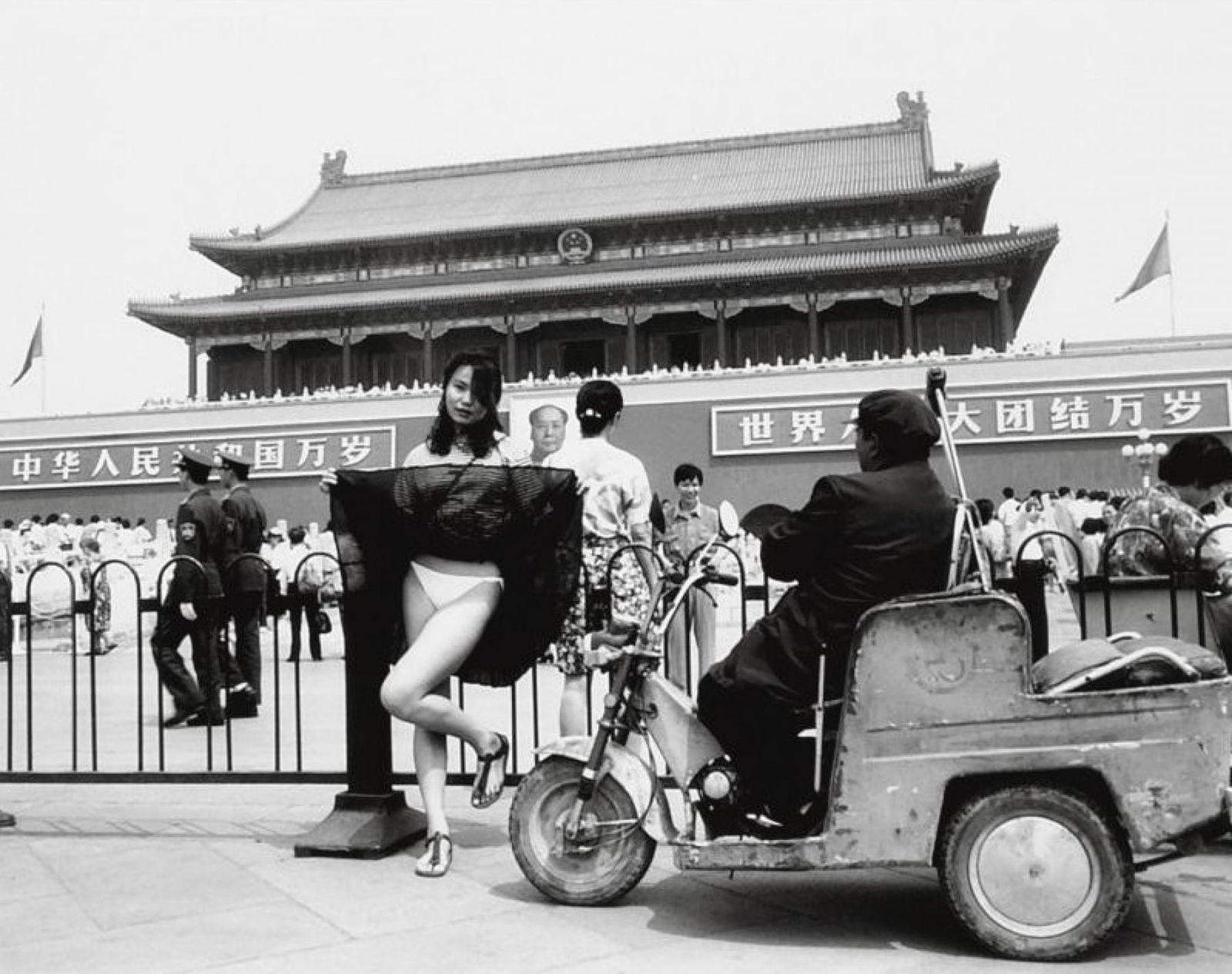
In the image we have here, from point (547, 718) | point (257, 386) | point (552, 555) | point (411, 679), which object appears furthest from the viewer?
point (257, 386)

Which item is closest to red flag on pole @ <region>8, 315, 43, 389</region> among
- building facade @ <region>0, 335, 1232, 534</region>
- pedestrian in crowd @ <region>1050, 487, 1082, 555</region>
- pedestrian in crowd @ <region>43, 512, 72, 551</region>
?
building facade @ <region>0, 335, 1232, 534</region>

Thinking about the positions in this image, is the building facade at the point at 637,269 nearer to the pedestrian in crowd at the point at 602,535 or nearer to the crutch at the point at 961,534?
the pedestrian in crowd at the point at 602,535

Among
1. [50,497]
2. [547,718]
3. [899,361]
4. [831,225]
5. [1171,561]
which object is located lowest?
[547,718]

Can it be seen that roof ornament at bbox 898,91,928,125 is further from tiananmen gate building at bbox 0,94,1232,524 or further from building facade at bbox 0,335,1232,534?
building facade at bbox 0,335,1232,534

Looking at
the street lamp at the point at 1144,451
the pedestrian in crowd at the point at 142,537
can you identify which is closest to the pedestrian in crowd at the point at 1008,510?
the street lamp at the point at 1144,451

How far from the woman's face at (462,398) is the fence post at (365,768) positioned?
62 centimetres

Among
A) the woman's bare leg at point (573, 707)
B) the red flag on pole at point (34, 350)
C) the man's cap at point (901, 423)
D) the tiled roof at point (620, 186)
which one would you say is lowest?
the woman's bare leg at point (573, 707)

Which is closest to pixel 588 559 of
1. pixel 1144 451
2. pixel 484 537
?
pixel 484 537

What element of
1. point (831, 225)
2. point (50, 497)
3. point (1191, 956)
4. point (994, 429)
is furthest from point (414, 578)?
point (50, 497)

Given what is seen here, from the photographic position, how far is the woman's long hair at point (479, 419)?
357cm

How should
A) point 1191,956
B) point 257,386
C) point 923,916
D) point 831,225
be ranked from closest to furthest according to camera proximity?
point 1191,956 < point 923,916 < point 831,225 < point 257,386

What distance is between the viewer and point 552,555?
3.62 metres

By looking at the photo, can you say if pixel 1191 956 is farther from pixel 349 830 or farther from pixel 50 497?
pixel 50 497

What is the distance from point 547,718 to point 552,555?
3537mm
